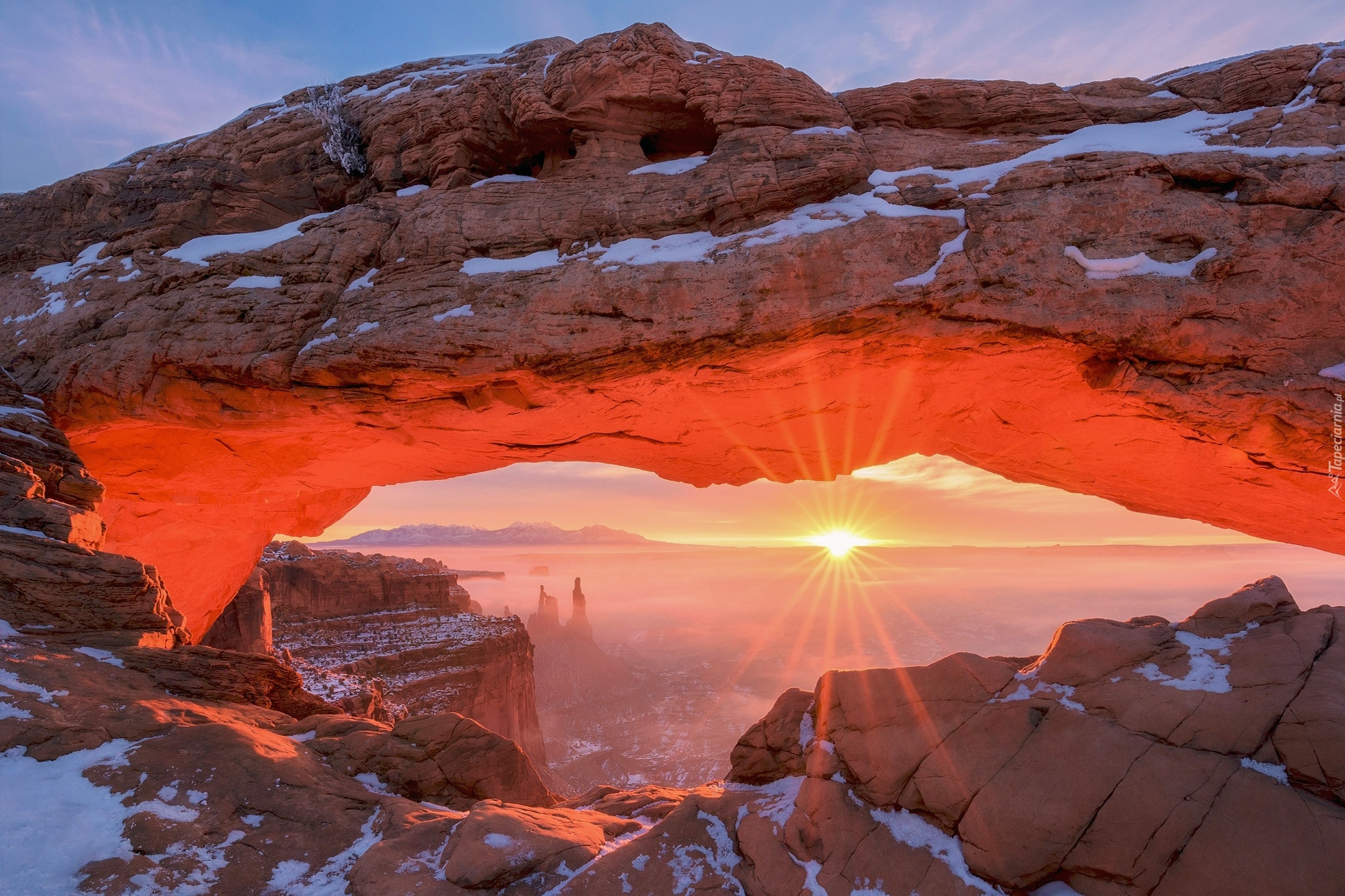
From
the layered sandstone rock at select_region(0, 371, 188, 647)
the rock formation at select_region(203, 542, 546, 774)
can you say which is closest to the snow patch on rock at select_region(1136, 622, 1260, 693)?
the layered sandstone rock at select_region(0, 371, 188, 647)

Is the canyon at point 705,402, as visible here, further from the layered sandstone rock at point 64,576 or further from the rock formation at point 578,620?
the rock formation at point 578,620

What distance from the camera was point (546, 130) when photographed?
14375mm

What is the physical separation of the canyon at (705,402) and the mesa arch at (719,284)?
96mm

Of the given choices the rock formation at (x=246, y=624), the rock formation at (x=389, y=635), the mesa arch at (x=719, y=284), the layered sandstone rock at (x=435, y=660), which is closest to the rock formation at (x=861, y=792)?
the mesa arch at (x=719, y=284)

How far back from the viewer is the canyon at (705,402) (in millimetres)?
6609

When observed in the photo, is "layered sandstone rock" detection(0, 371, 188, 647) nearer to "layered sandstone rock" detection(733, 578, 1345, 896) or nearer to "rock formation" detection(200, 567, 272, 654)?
"layered sandstone rock" detection(733, 578, 1345, 896)

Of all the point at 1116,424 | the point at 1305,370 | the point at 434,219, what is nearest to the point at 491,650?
the point at 434,219

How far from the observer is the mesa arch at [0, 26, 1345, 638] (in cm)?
1046

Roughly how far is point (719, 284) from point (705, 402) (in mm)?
3054

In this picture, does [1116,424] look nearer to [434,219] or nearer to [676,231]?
[676,231]

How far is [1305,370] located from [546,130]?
16214 mm

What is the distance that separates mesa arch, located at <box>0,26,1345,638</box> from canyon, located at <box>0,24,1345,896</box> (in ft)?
0.32

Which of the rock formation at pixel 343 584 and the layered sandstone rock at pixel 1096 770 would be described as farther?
the rock formation at pixel 343 584

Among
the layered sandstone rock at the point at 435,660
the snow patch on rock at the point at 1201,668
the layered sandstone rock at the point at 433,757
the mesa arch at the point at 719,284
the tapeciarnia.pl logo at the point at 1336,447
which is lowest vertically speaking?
the layered sandstone rock at the point at 435,660
